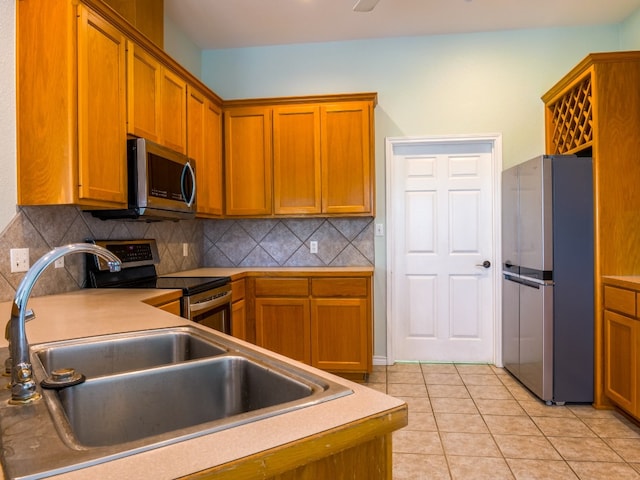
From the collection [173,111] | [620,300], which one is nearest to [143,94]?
[173,111]

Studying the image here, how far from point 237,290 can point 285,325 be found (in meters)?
0.49

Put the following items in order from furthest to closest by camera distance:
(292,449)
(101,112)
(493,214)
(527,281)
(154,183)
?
(493,214), (527,281), (154,183), (101,112), (292,449)

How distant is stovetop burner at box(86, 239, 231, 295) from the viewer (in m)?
2.49

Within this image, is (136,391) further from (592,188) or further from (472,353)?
(472,353)

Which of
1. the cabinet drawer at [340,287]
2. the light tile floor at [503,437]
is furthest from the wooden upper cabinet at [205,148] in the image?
the light tile floor at [503,437]

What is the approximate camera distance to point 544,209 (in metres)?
2.79

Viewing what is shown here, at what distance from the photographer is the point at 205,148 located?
3.39 metres

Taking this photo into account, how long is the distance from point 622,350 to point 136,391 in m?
2.79

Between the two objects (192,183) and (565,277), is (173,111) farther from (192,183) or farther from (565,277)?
(565,277)

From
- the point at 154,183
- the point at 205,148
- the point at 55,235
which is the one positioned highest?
the point at 205,148

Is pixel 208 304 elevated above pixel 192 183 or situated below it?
below

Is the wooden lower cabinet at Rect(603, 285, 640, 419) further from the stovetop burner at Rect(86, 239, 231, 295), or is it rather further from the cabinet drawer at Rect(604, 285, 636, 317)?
the stovetop burner at Rect(86, 239, 231, 295)

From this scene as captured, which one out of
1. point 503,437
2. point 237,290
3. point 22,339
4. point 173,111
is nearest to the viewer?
point 22,339

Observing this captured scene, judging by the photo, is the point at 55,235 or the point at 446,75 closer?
the point at 55,235
